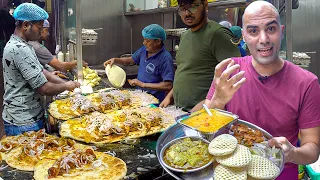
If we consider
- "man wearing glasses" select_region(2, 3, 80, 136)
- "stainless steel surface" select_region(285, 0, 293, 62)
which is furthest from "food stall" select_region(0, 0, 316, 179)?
"stainless steel surface" select_region(285, 0, 293, 62)

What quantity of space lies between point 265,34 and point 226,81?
0.34 meters

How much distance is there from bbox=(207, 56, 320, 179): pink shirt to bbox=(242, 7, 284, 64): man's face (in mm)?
143

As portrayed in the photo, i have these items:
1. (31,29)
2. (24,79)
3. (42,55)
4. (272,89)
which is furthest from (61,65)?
(272,89)

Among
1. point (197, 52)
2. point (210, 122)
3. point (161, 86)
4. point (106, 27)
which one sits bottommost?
point (161, 86)

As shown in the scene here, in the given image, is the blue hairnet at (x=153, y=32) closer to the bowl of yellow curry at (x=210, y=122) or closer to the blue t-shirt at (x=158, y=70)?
the blue t-shirt at (x=158, y=70)

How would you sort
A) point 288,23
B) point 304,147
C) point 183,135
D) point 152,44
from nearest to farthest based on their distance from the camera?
point 304,147 < point 183,135 < point 288,23 < point 152,44

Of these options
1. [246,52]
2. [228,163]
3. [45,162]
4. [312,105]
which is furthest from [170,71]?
[228,163]

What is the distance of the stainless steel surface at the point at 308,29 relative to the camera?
4352 mm

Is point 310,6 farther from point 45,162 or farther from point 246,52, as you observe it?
point 45,162

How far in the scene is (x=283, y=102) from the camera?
169 cm

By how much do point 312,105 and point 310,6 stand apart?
3.31 m

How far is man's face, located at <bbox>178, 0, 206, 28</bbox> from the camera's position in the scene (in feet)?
10.1

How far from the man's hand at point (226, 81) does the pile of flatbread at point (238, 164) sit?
33cm

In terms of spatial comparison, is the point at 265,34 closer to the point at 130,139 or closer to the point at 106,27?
the point at 130,139
